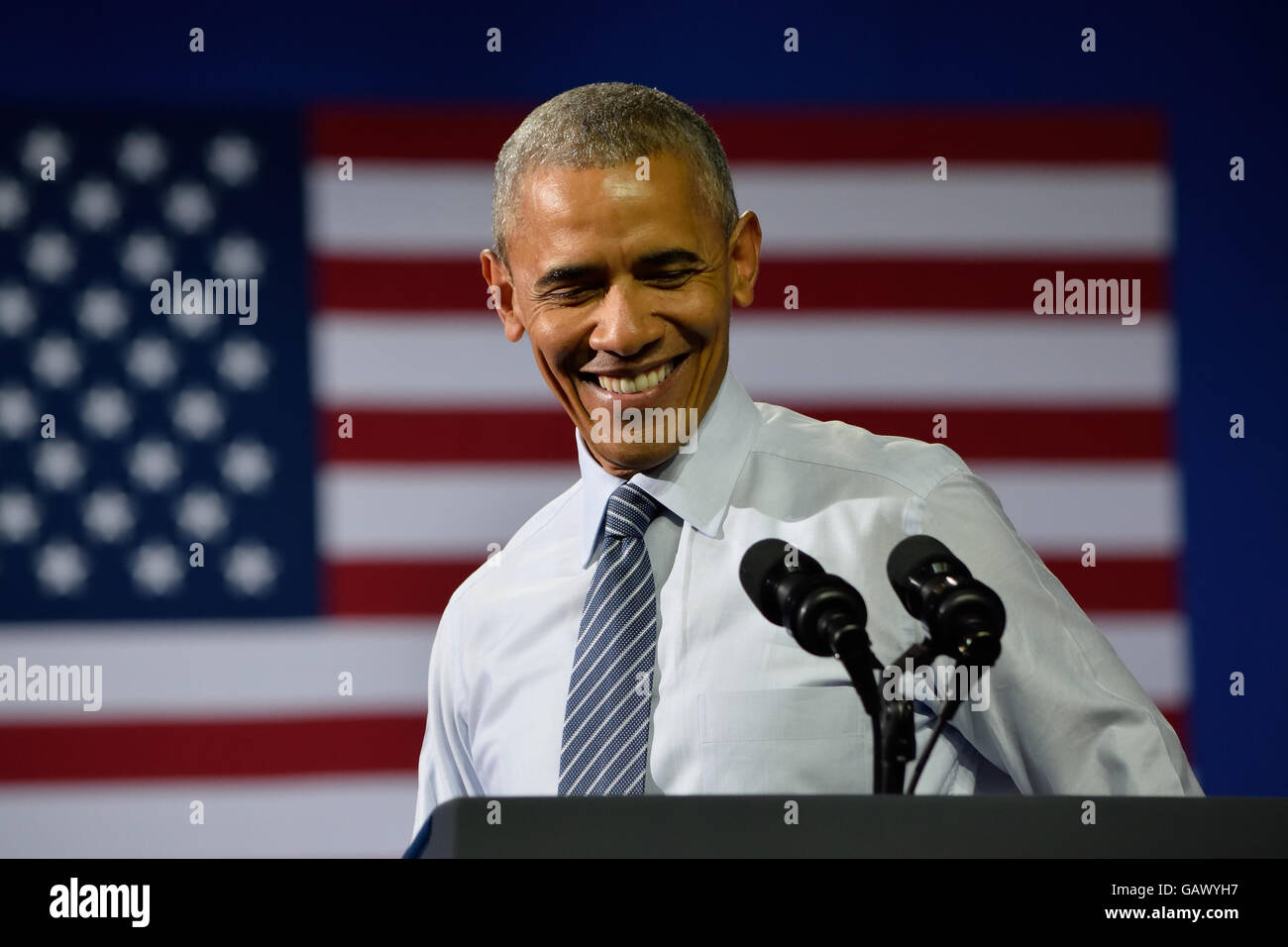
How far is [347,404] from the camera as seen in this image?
2609mm

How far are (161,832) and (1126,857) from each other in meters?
2.24

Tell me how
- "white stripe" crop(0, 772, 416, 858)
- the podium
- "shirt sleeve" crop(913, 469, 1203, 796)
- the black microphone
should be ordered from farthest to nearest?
"white stripe" crop(0, 772, 416, 858)
"shirt sleeve" crop(913, 469, 1203, 796)
the black microphone
the podium

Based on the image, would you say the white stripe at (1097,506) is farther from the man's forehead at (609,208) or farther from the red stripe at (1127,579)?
the man's forehead at (609,208)

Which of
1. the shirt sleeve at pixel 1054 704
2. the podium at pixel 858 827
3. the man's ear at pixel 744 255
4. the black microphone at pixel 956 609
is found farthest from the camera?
the man's ear at pixel 744 255

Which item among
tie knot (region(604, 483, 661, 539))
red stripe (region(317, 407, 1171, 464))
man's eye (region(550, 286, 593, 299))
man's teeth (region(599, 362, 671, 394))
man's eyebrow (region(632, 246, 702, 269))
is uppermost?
man's eyebrow (region(632, 246, 702, 269))

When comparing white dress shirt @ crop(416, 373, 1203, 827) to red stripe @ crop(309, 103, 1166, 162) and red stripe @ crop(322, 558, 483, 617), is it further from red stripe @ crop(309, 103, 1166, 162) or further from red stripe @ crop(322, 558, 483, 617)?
red stripe @ crop(309, 103, 1166, 162)

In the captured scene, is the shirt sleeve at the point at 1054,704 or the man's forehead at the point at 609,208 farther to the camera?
the man's forehead at the point at 609,208

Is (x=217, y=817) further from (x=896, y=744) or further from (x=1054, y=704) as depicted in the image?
(x=896, y=744)

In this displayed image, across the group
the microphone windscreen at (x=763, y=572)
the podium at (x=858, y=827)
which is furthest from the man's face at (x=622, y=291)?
the podium at (x=858, y=827)

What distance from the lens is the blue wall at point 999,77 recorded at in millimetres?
2561

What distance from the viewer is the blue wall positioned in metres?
2.56

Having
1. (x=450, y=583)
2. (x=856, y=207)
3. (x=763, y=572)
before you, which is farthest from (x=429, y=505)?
(x=763, y=572)

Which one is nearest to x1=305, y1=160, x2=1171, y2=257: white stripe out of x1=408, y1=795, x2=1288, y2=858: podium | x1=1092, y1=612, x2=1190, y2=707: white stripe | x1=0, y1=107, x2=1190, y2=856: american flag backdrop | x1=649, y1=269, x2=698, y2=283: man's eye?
x1=0, y1=107, x2=1190, y2=856: american flag backdrop

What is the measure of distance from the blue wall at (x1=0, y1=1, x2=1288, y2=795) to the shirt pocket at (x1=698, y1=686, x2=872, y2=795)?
1452 mm
